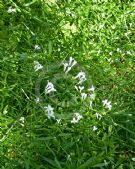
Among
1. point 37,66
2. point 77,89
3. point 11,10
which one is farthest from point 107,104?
point 11,10

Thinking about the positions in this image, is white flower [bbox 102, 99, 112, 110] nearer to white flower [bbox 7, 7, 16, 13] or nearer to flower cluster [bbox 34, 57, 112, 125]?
flower cluster [bbox 34, 57, 112, 125]

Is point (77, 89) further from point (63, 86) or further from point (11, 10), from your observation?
point (11, 10)

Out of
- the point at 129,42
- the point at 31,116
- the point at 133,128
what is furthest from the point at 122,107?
the point at 129,42

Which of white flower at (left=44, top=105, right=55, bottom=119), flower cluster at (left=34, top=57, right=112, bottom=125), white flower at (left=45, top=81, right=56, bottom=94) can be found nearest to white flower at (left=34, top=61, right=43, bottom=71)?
flower cluster at (left=34, top=57, right=112, bottom=125)

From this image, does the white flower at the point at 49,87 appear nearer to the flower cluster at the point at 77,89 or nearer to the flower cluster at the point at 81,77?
the flower cluster at the point at 77,89

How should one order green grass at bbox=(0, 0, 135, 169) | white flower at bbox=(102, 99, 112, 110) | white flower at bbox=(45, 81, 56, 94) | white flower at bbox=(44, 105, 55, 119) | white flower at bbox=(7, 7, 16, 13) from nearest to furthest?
green grass at bbox=(0, 0, 135, 169)
white flower at bbox=(44, 105, 55, 119)
white flower at bbox=(45, 81, 56, 94)
white flower at bbox=(102, 99, 112, 110)
white flower at bbox=(7, 7, 16, 13)

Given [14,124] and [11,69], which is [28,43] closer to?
[11,69]

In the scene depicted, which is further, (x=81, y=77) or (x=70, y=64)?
(x=70, y=64)

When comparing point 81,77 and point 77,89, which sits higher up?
point 81,77

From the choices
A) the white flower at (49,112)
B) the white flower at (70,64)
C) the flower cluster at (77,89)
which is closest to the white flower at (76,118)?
the flower cluster at (77,89)
